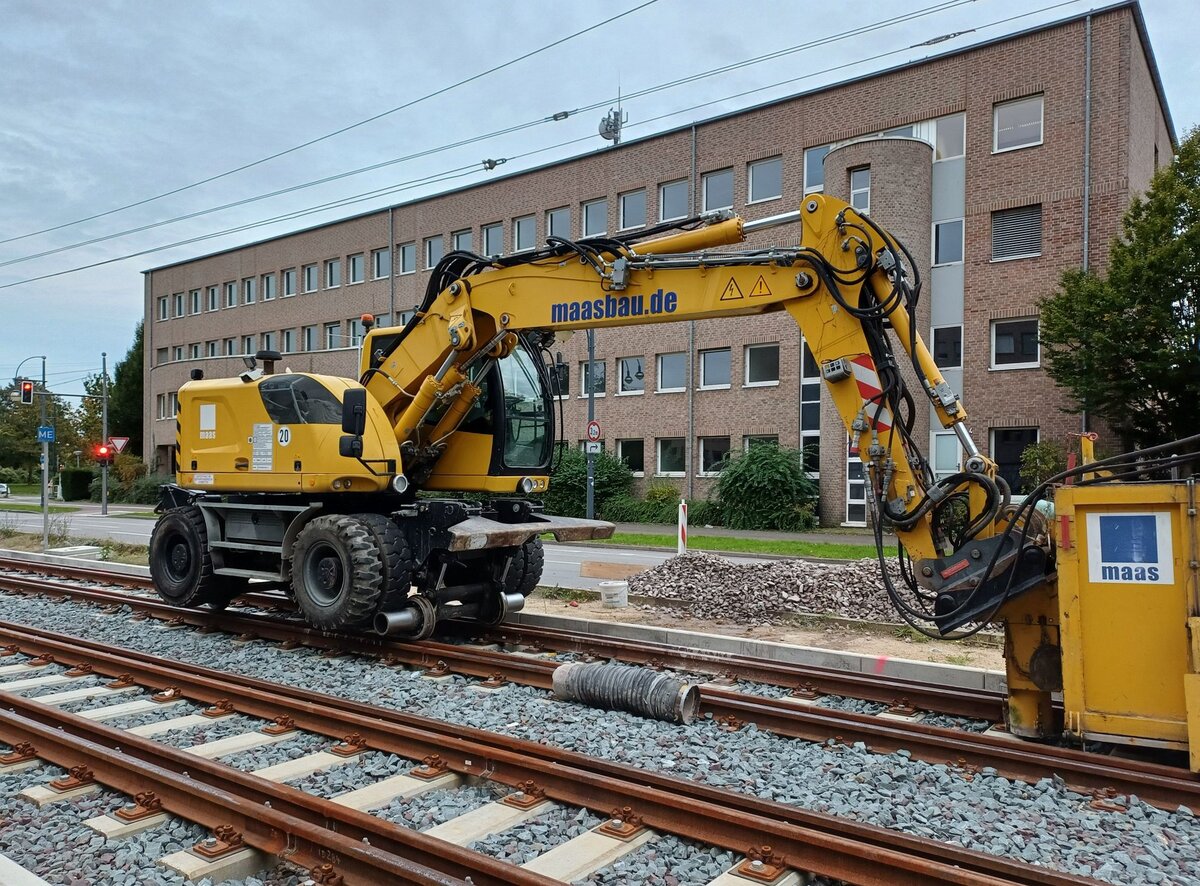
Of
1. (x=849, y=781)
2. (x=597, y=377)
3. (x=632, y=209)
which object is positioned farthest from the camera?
(x=597, y=377)

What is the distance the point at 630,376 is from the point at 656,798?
28391 mm

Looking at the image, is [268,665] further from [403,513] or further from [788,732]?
[788,732]

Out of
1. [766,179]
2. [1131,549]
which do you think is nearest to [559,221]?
[766,179]

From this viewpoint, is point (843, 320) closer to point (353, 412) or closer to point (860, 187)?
point (353, 412)

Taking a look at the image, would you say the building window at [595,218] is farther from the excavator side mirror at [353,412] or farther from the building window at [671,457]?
the excavator side mirror at [353,412]

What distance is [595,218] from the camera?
34.1m

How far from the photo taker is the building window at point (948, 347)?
2544 centimetres

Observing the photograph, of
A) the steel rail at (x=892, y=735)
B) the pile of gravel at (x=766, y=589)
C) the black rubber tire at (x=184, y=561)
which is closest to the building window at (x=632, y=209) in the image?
the pile of gravel at (x=766, y=589)

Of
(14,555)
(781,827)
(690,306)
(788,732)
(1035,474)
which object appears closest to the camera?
(781,827)

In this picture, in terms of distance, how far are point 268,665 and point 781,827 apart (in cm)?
582

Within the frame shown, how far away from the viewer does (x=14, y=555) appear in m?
19.4

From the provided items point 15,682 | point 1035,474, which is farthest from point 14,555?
point 1035,474

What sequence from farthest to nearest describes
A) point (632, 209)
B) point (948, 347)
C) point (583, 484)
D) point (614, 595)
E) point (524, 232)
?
1. point (524, 232)
2. point (632, 209)
3. point (583, 484)
4. point (948, 347)
5. point (614, 595)

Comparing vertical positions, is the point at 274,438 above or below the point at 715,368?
below
